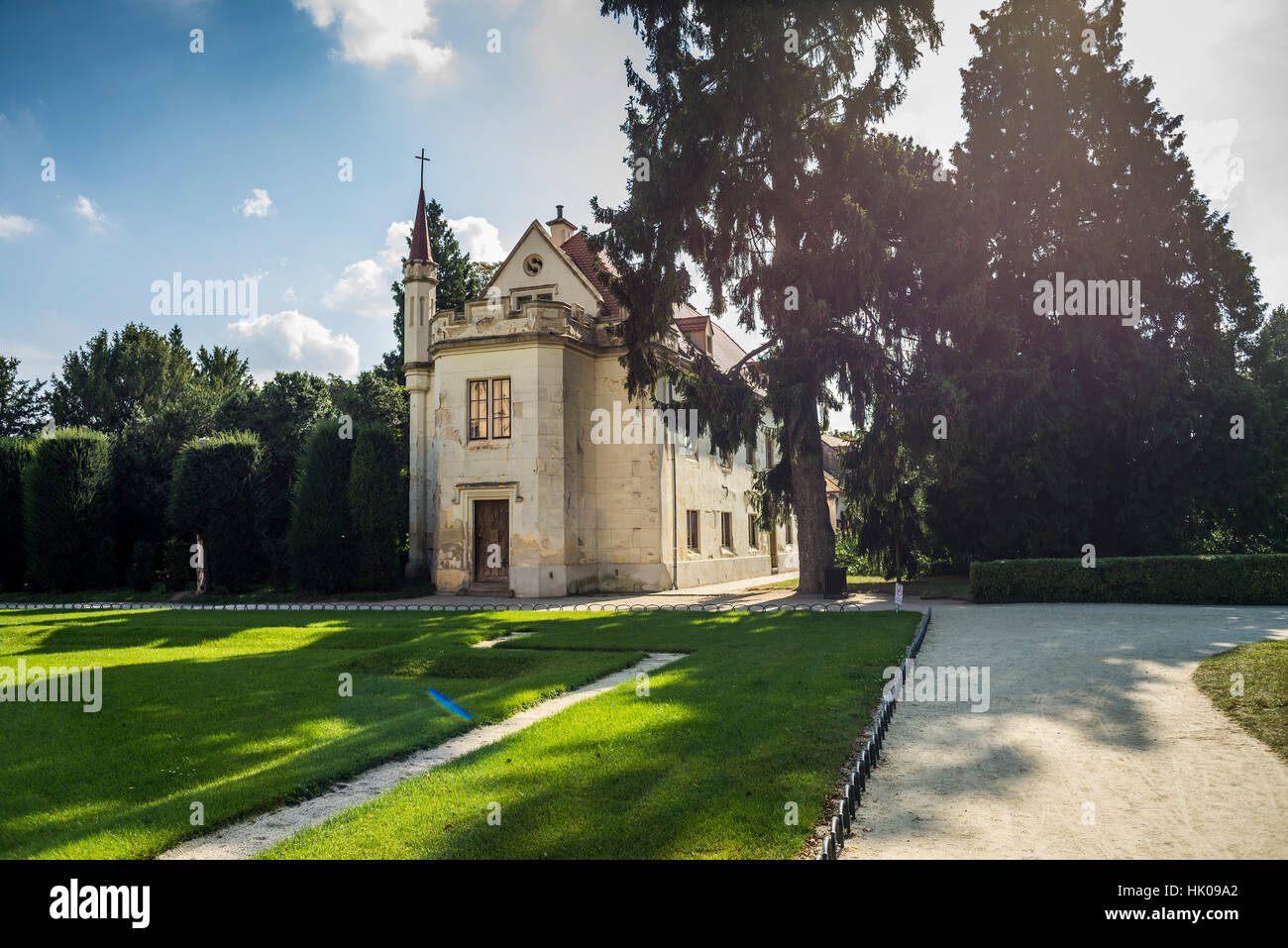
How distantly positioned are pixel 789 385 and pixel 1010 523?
8.74 m

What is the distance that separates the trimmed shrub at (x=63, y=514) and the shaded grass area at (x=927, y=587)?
26634 millimetres

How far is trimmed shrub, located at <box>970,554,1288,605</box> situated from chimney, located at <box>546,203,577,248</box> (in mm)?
21278

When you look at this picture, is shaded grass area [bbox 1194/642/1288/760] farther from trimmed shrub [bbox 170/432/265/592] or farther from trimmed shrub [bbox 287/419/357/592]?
trimmed shrub [bbox 170/432/265/592]

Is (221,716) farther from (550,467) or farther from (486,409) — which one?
(486,409)

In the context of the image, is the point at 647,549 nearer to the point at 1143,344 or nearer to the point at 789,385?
the point at 789,385

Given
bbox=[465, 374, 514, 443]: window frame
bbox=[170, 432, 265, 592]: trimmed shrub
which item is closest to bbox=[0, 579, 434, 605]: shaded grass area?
bbox=[170, 432, 265, 592]: trimmed shrub

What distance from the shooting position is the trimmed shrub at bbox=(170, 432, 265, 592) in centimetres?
2855

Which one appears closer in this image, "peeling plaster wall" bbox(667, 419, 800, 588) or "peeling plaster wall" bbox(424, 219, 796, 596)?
"peeling plaster wall" bbox(424, 219, 796, 596)

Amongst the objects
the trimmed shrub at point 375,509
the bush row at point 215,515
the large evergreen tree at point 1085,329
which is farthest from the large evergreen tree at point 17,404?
the large evergreen tree at point 1085,329

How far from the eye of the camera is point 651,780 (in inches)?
235

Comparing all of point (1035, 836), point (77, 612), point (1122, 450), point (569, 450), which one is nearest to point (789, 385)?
point (569, 450)

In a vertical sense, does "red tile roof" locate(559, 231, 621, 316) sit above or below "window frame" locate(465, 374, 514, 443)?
above
